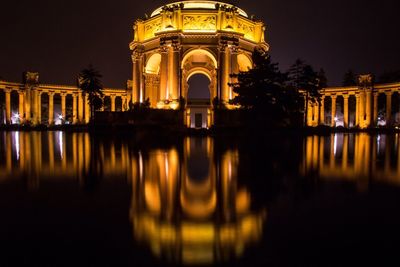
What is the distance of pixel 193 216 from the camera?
217 inches

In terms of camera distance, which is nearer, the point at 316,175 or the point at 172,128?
the point at 316,175

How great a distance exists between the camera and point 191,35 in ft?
138

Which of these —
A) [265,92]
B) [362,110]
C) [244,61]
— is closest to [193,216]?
[265,92]

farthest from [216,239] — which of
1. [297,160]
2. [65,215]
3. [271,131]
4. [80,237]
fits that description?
[271,131]

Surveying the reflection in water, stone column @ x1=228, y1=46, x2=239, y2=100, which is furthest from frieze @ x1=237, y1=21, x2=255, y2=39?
the reflection in water

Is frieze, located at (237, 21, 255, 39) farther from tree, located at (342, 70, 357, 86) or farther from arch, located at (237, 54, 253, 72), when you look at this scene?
tree, located at (342, 70, 357, 86)

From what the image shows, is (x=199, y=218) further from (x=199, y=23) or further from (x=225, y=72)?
(x=199, y=23)

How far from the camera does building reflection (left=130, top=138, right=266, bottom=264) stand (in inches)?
167

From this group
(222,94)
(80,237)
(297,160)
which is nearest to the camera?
(80,237)

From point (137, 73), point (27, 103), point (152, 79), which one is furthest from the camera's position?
point (27, 103)

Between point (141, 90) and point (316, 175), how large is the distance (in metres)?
42.3

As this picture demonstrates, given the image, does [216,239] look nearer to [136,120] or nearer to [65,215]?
[65,215]

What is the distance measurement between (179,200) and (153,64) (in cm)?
4669

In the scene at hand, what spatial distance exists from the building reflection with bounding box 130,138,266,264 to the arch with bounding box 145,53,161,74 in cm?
4097
